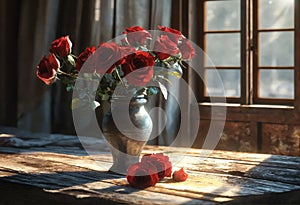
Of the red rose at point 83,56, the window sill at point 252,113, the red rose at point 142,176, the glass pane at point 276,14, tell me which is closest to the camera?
the red rose at point 142,176

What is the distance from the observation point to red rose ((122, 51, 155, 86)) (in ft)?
5.39

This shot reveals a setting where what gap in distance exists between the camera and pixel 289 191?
155 centimetres

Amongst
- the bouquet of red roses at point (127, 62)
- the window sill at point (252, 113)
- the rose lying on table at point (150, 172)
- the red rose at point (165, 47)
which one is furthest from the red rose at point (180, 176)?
Result: the window sill at point (252, 113)

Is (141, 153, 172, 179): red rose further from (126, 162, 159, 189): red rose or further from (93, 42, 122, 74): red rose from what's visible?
(93, 42, 122, 74): red rose

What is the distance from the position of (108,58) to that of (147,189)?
1.39 ft

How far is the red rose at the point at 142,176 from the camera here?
5.22 feet

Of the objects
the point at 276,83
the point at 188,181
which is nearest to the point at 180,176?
the point at 188,181

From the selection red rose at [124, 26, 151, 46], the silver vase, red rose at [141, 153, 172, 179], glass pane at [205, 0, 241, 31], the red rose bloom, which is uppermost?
glass pane at [205, 0, 241, 31]

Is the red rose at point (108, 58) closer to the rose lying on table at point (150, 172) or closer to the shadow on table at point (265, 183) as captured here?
the rose lying on table at point (150, 172)

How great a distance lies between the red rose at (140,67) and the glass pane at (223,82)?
2224 millimetres

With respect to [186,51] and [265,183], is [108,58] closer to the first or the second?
[186,51]

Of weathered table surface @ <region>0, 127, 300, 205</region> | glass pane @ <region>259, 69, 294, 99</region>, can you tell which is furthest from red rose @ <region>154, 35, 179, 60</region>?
glass pane @ <region>259, 69, 294, 99</region>

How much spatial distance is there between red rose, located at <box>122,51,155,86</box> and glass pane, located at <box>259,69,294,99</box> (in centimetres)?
218

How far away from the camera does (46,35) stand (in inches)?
153
